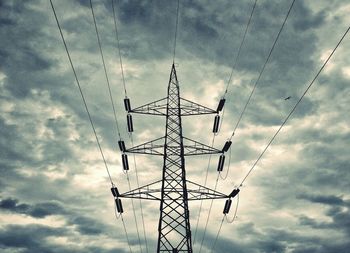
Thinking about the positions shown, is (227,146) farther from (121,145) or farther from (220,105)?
(121,145)

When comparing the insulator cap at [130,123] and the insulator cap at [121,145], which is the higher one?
the insulator cap at [130,123]

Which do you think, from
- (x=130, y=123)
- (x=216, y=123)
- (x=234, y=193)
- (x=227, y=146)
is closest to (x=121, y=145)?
(x=130, y=123)

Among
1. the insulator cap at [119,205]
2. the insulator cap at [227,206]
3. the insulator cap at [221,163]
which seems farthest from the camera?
the insulator cap at [221,163]

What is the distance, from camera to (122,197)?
19188mm

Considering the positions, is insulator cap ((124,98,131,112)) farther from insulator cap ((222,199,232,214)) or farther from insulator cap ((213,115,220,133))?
insulator cap ((222,199,232,214))

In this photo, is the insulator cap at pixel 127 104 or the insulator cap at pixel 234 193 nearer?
the insulator cap at pixel 234 193

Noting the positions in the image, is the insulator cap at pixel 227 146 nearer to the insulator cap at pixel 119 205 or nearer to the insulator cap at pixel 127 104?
the insulator cap at pixel 127 104

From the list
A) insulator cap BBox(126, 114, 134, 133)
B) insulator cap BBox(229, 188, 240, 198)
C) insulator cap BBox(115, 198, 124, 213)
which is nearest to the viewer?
insulator cap BBox(229, 188, 240, 198)

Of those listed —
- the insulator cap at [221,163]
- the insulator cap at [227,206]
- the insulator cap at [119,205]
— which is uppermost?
the insulator cap at [221,163]


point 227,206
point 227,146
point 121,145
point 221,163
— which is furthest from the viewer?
point 221,163

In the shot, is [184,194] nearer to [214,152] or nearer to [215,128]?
[214,152]

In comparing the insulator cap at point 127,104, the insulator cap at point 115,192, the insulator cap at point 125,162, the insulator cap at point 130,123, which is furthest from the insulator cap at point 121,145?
the insulator cap at point 115,192

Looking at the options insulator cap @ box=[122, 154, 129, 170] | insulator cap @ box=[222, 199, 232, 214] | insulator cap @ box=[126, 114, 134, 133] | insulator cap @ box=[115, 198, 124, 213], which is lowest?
insulator cap @ box=[115, 198, 124, 213]

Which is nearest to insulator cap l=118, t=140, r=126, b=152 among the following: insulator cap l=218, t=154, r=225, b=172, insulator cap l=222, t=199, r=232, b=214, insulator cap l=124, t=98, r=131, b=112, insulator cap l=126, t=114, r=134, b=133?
insulator cap l=126, t=114, r=134, b=133
